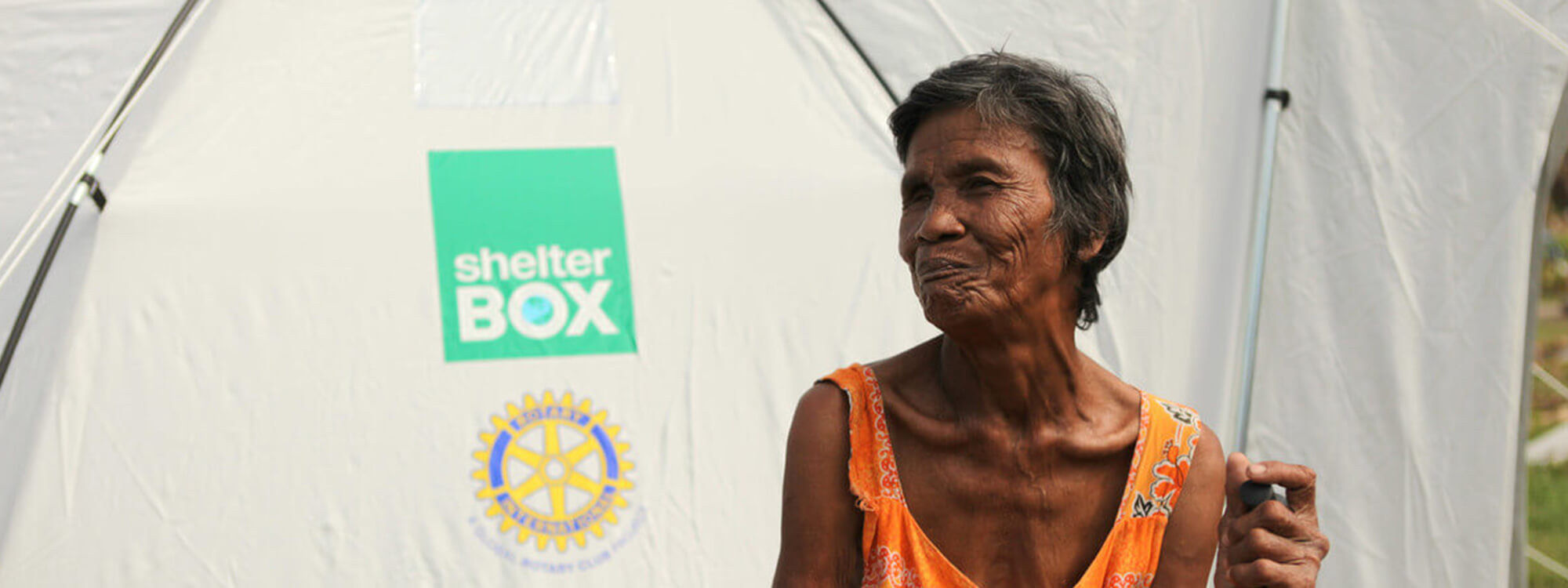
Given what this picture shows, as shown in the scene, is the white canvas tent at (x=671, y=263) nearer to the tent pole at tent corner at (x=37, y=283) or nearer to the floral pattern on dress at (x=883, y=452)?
the tent pole at tent corner at (x=37, y=283)

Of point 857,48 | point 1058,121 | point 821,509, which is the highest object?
point 857,48

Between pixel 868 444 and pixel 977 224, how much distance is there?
27 cm

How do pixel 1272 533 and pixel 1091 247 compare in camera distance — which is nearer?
pixel 1272 533

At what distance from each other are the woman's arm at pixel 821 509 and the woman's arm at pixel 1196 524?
0.32 meters

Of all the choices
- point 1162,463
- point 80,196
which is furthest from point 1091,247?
point 80,196

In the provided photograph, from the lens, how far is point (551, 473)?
2715mm

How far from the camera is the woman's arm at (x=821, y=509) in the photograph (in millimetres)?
1533

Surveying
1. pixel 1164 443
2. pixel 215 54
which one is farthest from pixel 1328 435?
pixel 215 54

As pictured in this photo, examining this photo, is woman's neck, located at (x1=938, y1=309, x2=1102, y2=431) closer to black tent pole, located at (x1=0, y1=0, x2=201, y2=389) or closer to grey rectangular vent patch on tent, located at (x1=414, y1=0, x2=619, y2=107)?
grey rectangular vent patch on tent, located at (x1=414, y1=0, x2=619, y2=107)

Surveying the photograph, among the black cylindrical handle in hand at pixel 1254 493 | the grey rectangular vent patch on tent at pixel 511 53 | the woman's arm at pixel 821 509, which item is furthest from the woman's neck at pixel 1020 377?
the grey rectangular vent patch on tent at pixel 511 53

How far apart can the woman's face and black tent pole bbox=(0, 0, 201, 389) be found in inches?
68.9

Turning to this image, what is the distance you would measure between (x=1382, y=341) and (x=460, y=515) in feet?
6.05

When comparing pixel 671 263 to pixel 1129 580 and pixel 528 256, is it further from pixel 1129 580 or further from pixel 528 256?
pixel 1129 580

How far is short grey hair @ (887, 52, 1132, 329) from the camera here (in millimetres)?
1500
